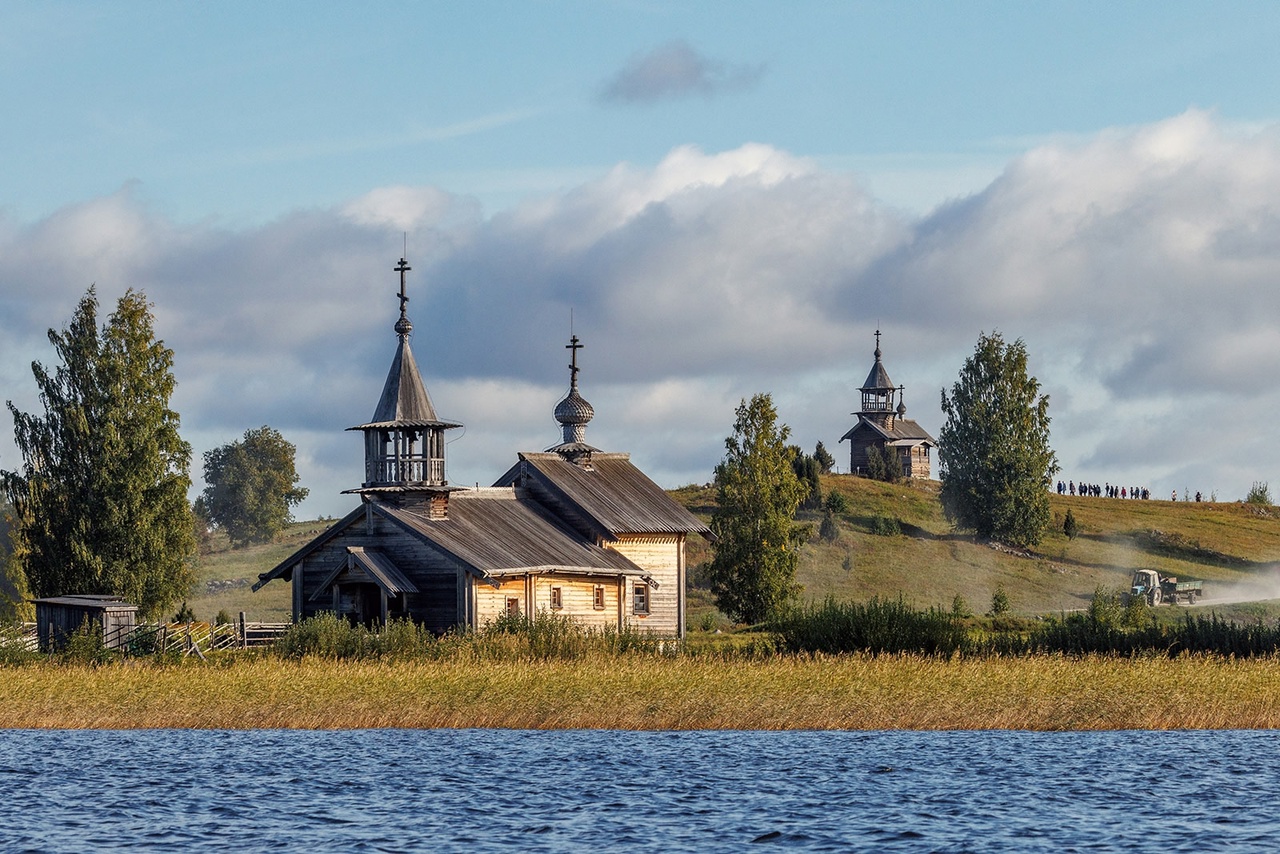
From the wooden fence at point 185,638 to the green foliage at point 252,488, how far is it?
75553mm

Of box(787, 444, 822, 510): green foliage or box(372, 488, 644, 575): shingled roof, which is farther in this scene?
box(787, 444, 822, 510): green foliage

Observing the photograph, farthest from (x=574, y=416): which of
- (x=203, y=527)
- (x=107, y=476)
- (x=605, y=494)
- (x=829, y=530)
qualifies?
(x=203, y=527)

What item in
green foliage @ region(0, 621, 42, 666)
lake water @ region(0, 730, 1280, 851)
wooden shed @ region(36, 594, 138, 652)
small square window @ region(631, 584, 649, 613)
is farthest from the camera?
small square window @ region(631, 584, 649, 613)

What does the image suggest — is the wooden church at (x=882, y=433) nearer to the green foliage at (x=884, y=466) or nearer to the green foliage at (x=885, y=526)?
the green foliage at (x=884, y=466)

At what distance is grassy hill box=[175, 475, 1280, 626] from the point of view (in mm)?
88562

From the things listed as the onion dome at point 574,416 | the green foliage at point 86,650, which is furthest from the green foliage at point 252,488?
the green foliage at point 86,650

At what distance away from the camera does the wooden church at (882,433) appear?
125 m

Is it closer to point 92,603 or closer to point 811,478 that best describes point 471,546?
point 92,603

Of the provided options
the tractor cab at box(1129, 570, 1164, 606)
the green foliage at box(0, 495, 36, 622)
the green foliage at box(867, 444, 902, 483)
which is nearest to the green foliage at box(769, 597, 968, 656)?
the green foliage at box(0, 495, 36, 622)

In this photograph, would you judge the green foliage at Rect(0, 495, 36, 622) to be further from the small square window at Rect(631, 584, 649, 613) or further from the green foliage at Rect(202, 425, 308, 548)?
the green foliage at Rect(202, 425, 308, 548)

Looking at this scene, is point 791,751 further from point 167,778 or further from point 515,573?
point 515,573

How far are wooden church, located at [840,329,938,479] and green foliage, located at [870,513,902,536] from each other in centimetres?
2214

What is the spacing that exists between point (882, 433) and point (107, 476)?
77611 mm

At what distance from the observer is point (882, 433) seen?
410 ft
